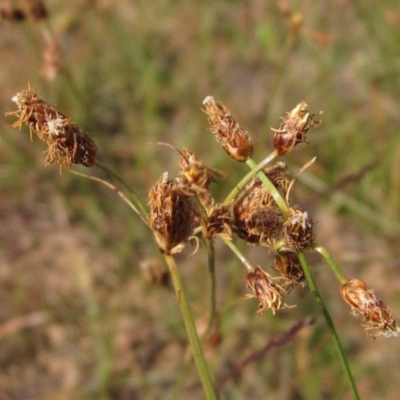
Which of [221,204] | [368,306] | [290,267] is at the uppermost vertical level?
[221,204]

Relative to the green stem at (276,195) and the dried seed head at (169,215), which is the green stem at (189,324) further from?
the green stem at (276,195)

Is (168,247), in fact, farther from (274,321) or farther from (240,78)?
(240,78)

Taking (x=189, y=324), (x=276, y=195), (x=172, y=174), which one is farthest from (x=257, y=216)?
(x=172, y=174)

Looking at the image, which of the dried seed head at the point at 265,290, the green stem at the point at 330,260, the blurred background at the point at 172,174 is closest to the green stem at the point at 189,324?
the dried seed head at the point at 265,290

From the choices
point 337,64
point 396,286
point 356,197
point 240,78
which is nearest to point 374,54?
point 337,64

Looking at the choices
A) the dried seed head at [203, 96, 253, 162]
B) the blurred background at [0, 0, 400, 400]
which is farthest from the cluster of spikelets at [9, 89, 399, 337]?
the blurred background at [0, 0, 400, 400]

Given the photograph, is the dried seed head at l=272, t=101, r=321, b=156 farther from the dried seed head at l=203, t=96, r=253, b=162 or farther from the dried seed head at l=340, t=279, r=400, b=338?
the dried seed head at l=340, t=279, r=400, b=338

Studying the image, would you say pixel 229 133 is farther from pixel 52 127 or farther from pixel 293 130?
pixel 52 127
